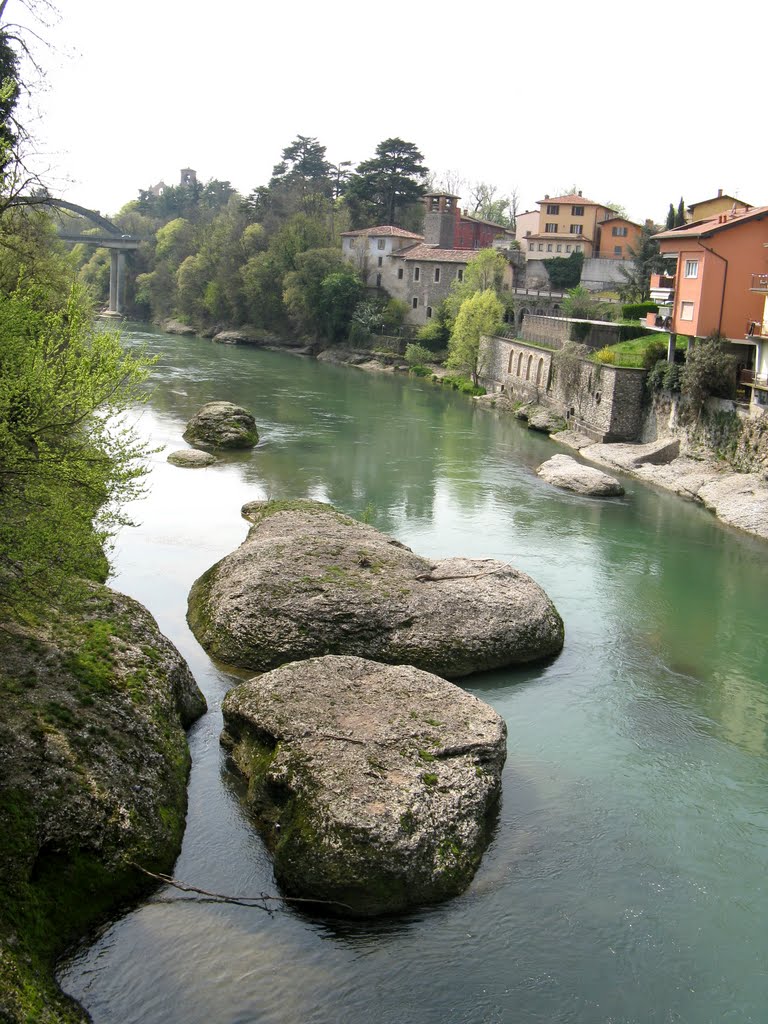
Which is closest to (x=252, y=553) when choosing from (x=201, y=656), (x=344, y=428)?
(x=201, y=656)

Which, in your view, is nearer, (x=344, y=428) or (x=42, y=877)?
(x=42, y=877)

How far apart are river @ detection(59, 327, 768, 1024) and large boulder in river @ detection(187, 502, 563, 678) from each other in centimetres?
48

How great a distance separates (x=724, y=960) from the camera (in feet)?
32.3

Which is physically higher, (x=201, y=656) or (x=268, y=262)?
(x=268, y=262)

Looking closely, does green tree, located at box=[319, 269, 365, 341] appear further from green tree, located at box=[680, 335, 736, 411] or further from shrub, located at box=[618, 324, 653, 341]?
green tree, located at box=[680, 335, 736, 411]

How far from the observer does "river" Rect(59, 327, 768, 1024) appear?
9094 mm

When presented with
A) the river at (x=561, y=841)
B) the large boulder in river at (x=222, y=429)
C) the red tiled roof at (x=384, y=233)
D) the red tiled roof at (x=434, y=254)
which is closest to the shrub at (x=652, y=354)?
the river at (x=561, y=841)

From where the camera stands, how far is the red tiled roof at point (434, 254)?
2618 inches

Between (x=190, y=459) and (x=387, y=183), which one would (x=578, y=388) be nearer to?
(x=190, y=459)

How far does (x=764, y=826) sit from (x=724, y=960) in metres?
2.75

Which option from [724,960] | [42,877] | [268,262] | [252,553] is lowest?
[724,960]

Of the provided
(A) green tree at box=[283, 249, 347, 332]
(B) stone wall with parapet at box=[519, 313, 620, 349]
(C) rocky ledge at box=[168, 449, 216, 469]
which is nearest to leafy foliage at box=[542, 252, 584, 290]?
(A) green tree at box=[283, 249, 347, 332]

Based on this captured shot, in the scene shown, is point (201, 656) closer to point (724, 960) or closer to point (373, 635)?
point (373, 635)

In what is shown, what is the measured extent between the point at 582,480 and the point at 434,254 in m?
41.8
